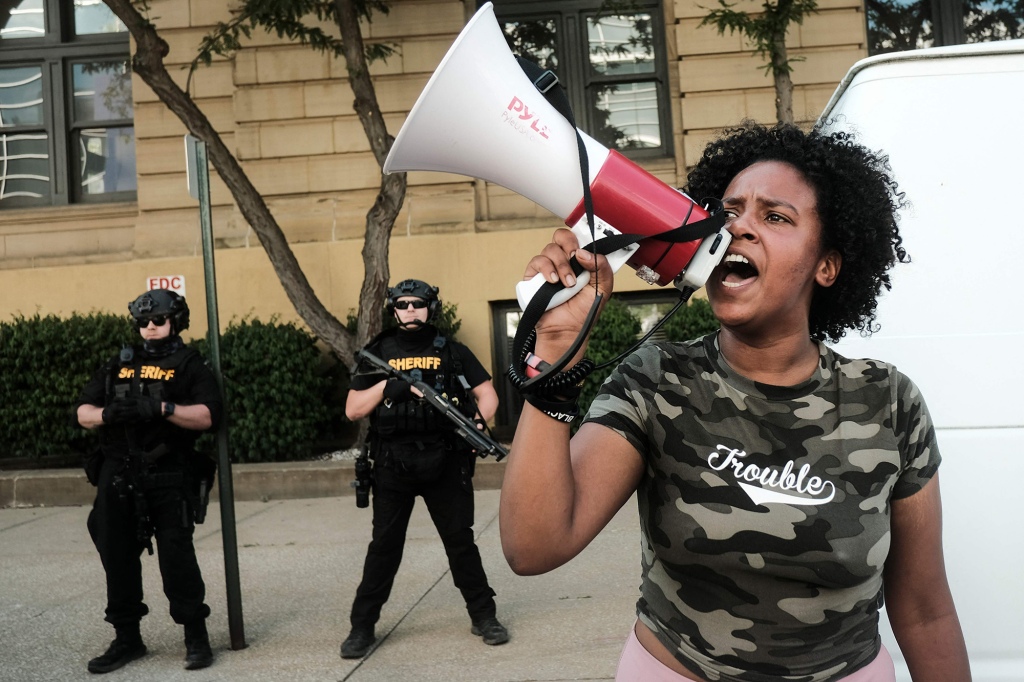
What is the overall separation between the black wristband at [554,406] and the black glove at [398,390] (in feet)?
11.6

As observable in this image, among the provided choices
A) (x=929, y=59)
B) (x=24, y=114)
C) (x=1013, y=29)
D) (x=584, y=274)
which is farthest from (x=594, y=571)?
(x=24, y=114)

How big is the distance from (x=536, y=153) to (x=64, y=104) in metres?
12.6

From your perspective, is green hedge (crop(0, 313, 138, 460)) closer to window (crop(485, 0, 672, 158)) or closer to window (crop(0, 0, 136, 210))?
window (crop(0, 0, 136, 210))

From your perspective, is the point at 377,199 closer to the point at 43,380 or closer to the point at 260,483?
the point at 260,483

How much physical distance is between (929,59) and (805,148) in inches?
24.3

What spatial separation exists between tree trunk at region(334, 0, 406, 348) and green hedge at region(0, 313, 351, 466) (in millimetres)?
733

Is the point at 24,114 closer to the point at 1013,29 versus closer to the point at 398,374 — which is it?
the point at 398,374

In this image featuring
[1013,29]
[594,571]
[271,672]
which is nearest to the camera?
[271,672]

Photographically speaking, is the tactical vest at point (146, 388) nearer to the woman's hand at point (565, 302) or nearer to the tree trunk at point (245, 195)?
the woman's hand at point (565, 302)

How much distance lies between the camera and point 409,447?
524 cm

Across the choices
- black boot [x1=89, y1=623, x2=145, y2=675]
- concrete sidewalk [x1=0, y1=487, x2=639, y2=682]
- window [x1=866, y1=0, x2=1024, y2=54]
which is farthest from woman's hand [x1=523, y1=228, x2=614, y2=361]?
window [x1=866, y1=0, x2=1024, y2=54]

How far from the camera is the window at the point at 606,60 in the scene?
39.5 ft

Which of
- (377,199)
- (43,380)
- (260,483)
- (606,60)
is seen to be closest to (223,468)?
(260,483)

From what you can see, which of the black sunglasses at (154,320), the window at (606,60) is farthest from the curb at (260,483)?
the window at (606,60)
